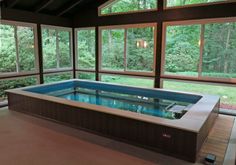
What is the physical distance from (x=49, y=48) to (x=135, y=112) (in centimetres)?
475

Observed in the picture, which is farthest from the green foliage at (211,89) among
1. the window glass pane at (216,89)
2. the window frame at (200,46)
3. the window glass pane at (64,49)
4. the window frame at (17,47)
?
the window frame at (17,47)

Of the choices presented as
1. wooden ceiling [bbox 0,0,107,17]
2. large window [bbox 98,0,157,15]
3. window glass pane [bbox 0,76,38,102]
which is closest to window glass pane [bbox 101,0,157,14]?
large window [bbox 98,0,157,15]

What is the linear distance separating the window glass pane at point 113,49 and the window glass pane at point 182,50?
1696mm

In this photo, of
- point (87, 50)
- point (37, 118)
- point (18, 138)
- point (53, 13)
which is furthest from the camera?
point (87, 50)

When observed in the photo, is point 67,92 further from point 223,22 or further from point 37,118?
point 223,22

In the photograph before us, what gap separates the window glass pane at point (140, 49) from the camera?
630 cm

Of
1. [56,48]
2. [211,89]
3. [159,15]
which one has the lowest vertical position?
[211,89]

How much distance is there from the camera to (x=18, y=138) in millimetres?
3561

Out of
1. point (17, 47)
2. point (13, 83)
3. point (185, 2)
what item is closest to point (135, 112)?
point (185, 2)

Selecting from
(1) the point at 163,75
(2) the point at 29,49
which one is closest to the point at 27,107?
(2) the point at 29,49

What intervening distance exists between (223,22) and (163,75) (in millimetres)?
2153

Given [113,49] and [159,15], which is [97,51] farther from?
[159,15]

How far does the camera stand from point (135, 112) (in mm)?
3812

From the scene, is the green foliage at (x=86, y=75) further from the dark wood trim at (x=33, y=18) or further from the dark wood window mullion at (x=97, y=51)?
the dark wood trim at (x=33, y=18)
